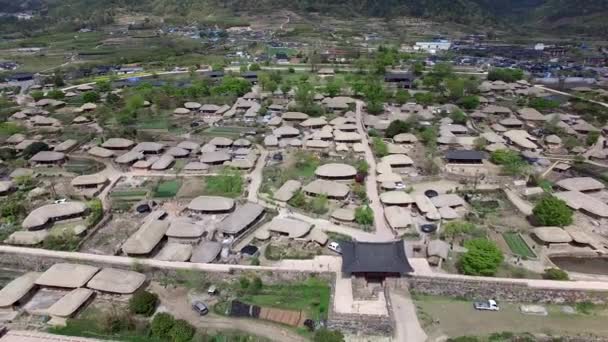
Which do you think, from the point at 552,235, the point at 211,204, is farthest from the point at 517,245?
the point at 211,204

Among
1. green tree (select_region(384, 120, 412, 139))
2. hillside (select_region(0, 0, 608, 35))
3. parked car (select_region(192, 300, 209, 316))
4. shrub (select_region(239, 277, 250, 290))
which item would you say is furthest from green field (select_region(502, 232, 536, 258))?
hillside (select_region(0, 0, 608, 35))

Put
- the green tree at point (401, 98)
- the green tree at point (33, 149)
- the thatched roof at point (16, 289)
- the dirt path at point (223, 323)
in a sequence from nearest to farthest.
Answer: the dirt path at point (223, 323) < the thatched roof at point (16, 289) < the green tree at point (33, 149) < the green tree at point (401, 98)

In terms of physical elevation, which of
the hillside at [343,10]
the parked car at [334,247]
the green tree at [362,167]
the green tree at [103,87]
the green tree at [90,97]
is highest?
the hillside at [343,10]

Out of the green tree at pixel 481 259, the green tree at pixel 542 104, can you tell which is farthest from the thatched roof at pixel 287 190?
the green tree at pixel 542 104

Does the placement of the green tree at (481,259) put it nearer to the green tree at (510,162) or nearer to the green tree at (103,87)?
the green tree at (510,162)

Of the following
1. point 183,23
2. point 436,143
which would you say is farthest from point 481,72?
point 183,23

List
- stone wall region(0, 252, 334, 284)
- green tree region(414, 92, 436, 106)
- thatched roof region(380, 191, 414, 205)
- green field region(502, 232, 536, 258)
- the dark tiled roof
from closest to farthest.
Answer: the dark tiled roof → stone wall region(0, 252, 334, 284) → green field region(502, 232, 536, 258) → thatched roof region(380, 191, 414, 205) → green tree region(414, 92, 436, 106)

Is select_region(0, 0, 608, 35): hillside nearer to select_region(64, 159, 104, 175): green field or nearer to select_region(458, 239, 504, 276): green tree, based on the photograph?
select_region(64, 159, 104, 175): green field
